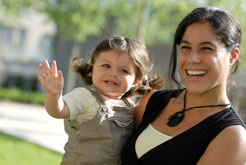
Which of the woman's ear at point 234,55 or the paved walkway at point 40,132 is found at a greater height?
the woman's ear at point 234,55

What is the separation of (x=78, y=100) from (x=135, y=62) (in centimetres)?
53

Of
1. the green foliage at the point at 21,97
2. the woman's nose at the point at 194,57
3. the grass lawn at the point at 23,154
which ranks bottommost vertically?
the green foliage at the point at 21,97

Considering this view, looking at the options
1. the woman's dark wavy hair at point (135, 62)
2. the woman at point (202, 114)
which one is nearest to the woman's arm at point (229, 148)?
the woman at point (202, 114)

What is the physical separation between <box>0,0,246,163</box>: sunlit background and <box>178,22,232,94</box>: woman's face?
0.47 metres

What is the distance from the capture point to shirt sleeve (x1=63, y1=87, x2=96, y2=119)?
2.42 meters

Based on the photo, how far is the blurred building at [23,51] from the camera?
74.4 ft

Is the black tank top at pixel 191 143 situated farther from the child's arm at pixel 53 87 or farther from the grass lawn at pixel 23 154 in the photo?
the grass lawn at pixel 23 154

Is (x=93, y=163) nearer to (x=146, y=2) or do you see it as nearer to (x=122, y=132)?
(x=122, y=132)

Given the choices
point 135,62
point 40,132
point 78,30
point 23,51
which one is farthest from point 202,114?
point 23,51

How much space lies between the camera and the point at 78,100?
2.48m

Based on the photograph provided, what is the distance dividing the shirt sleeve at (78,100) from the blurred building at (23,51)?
56.5 feet

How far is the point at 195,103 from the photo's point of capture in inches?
94.3

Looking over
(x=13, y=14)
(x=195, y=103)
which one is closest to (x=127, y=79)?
(x=195, y=103)

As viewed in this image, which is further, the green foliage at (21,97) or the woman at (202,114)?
the green foliage at (21,97)
